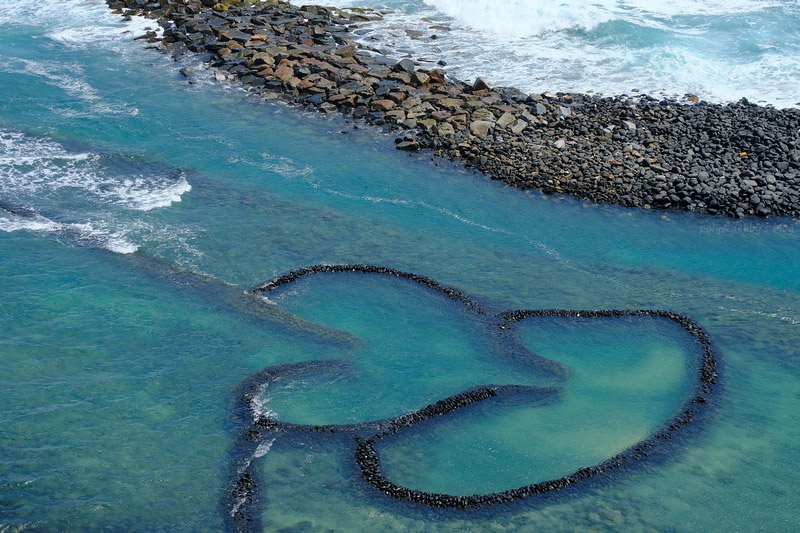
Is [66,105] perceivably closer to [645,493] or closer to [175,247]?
[175,247]

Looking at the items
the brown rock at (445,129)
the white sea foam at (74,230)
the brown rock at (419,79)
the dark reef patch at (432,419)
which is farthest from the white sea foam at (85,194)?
the brown rock at (419,79)

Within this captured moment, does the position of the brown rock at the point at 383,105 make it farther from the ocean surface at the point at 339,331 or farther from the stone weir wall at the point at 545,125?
the ocean surface at the point at 339,331

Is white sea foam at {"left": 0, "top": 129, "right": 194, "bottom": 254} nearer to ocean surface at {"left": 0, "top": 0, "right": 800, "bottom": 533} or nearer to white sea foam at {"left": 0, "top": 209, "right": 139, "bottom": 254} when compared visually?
white sea foam at {"left": 0, "top": 209, "right": 139, "bottom": 254}

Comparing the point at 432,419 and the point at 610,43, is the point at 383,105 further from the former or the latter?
the point at 432,419

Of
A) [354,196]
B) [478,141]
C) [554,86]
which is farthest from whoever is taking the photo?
[554,86]

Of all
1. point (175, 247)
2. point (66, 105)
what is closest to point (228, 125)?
point (66, 105)

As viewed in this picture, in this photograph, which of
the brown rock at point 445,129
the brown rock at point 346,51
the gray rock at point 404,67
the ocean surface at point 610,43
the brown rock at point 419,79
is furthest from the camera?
the brown rock at point 346,51
